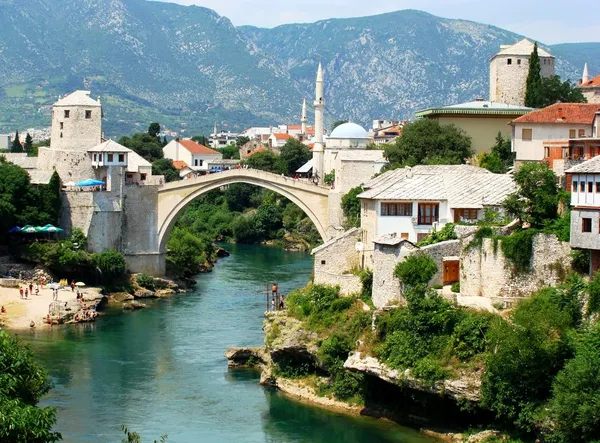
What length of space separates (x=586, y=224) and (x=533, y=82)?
27714 mm

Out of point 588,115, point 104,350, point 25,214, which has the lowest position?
point 104,350

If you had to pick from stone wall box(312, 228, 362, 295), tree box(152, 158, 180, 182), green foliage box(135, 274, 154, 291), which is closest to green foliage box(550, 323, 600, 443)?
stone wall box(312, 228, 362, 295)

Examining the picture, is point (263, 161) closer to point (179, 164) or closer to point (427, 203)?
point (179, 164)

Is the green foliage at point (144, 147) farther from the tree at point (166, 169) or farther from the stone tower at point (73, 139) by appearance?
the stone tower at point (73, 139)

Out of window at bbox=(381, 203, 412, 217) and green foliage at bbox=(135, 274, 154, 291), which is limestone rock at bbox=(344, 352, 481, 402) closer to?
window at bbox=(381, 203, 412, 217)

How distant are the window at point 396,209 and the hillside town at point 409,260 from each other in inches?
1.9

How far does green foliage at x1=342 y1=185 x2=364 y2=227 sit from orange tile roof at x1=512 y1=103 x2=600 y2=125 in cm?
1011

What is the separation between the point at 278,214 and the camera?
9956 cm

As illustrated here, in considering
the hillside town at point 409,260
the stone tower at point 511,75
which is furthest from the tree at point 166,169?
the stone tower at point 511,75

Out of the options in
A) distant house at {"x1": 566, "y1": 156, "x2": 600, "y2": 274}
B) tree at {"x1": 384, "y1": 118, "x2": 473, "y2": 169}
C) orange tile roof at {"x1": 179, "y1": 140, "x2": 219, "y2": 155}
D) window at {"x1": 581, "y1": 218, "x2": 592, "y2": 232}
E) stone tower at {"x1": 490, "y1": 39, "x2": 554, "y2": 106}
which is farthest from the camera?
Answer: orange tile roof at {"x1": 179, "y1": 140, "x2": 219, "y2": 155}

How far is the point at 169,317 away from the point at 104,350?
818 centimetres

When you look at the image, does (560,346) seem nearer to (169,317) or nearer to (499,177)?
(499,177)

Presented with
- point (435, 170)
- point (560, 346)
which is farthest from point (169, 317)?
point (560, 346)

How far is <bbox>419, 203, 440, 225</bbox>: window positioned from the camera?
150 ft
